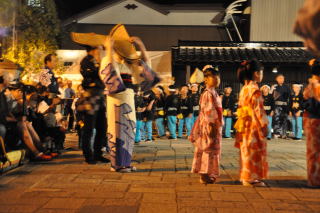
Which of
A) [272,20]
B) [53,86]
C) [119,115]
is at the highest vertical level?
[272,20]

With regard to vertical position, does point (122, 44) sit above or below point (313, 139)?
above

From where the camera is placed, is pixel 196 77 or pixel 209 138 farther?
pixel 196 77

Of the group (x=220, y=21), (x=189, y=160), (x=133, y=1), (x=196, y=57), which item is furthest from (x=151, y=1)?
(x=189, y=160)

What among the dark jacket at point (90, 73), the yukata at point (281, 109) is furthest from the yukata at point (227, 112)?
the dark jacket at point (90, 73)

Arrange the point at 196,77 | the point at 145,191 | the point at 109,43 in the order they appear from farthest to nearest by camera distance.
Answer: the point at 196,77 < the point at 109,43 < the point at 145,191

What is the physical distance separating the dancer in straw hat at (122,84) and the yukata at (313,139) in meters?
2.41

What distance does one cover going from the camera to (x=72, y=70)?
2003cm

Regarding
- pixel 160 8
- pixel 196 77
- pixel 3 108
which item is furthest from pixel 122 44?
pixel 160 8

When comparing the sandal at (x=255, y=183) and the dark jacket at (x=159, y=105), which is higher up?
the dark jacket at (x=159, y=105)

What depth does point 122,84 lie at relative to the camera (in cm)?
629

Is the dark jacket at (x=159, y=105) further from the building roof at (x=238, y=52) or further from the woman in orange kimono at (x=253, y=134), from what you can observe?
the woman in orange kimono at (x=253, y=134)

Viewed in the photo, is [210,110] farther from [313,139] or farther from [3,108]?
[3,108]

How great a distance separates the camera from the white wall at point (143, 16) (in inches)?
950

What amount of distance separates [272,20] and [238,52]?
166 inches
